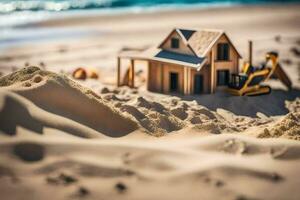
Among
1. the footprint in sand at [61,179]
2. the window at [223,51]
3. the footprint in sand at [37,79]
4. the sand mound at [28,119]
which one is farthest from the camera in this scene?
the window at [223,51]

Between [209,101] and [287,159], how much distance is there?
4.75 m

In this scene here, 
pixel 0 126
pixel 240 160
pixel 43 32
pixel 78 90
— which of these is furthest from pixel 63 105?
pixel 43 32

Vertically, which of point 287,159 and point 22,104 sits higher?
point 22,104

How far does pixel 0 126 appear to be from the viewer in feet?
24.7

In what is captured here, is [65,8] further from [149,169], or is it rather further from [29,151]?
[149,169]

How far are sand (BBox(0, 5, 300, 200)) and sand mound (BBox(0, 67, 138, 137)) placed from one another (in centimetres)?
2

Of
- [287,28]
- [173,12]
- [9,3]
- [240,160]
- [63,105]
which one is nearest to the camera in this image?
[240,160]

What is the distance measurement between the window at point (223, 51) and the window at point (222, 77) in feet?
1.05

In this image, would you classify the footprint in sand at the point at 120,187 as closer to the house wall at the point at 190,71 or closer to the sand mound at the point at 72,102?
the sand mound at the point at 72,102

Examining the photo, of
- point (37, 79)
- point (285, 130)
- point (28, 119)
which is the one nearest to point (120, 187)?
point (28, 119)

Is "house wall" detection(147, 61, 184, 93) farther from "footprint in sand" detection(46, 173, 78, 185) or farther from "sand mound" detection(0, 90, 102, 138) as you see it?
"footprint in sand" detection(46, 173, 78, 185)

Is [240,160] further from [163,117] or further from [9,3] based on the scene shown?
[9,3]

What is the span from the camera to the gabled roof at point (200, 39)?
12586 mm

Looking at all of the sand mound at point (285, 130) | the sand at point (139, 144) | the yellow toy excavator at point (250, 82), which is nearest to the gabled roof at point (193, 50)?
the sand at point (139, 144)
